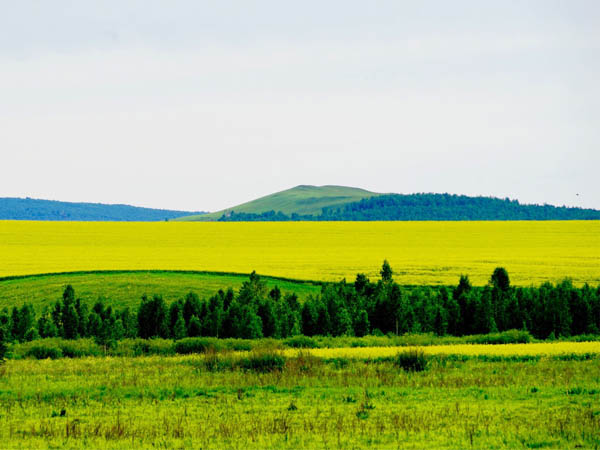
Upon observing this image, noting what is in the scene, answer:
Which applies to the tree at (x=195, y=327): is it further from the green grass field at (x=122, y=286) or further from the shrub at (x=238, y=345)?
the green grass field at (x=122, y=286)

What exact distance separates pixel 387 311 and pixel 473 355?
16497 mm

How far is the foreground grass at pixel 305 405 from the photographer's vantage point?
634 inches

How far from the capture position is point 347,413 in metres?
18.9

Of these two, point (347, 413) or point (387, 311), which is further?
point (387, 311)

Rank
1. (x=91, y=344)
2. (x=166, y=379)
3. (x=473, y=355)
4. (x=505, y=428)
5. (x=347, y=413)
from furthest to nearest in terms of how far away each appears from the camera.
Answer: (x=91, y=344)
(x=473, y=355)
(x=166, y=379)
(x=347, y=413)
(x=505, y=428)

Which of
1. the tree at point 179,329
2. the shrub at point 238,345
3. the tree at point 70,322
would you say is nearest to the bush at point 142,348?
the shrub at point 238,345

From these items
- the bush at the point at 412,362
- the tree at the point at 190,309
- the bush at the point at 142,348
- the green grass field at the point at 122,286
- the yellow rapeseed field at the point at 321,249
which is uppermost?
the yellow rapeseed field at the point at 321,249

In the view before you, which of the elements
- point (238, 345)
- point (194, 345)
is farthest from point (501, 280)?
point (194, 345)

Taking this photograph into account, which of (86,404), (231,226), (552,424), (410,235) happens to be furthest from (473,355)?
(231,226)

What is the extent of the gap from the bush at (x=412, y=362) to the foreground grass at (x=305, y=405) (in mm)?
435

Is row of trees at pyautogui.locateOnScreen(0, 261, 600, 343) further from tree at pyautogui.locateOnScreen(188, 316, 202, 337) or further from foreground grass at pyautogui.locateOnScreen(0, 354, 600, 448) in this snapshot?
foreground grass at pyautogui.locateOnScreen(0, 354, 600, 448)

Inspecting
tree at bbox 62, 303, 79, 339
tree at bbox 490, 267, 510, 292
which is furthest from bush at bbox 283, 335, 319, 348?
tree at bbox 490, 267, 510, 292

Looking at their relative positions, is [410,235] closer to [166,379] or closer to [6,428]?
[166,379]

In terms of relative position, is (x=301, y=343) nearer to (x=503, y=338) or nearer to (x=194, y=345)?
(x=194, y=345)
